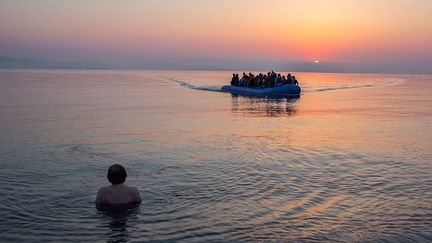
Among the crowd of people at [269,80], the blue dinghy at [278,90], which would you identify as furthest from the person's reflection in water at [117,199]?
the crowd of people at [269,80]

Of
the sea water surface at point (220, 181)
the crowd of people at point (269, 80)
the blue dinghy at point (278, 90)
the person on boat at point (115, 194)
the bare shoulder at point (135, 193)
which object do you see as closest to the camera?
the sea water surface at point (220, 181)

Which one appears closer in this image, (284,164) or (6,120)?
(284,164)

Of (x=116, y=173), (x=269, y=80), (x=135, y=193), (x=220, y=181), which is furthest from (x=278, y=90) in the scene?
(x=116, y=173)

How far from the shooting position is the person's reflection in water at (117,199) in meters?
8.06

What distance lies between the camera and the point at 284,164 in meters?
12.2

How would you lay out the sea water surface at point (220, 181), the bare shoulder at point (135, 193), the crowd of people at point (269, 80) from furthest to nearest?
the crowd of people at point (269, 80)
the bare shoulder at point (135, 193)
the sea water surface at point (220, 181)

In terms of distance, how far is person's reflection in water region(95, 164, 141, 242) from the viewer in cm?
806

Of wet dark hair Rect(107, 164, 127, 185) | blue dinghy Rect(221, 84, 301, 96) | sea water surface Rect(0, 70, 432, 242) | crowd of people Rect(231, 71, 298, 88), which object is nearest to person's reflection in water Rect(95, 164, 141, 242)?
wet dark hair Rect(107, 164, 127, 185)

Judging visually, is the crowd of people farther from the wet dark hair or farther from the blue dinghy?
the wet dark hair

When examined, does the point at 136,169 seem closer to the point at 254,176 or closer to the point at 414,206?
the point at 254,176

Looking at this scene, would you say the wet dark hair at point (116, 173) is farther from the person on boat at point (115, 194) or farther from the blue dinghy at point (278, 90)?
the blue dinghy at point (278, 90)

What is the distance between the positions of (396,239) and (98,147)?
10074mm

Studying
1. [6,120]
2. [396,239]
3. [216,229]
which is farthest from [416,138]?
[6,120]

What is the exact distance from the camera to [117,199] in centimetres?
838
